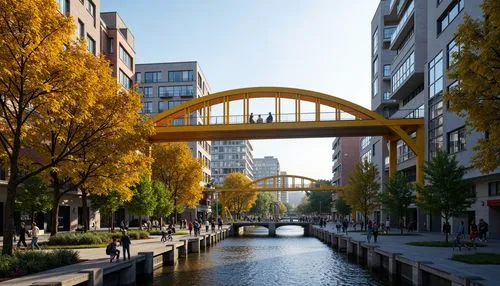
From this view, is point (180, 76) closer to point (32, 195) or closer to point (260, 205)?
point (260, 205)

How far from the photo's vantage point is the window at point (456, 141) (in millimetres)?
40625

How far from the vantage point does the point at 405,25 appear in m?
59.9

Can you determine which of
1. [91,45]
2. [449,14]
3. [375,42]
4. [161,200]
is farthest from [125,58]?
[449,14]

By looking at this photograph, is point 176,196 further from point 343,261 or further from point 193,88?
point 193,88

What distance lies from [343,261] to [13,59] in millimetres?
26637

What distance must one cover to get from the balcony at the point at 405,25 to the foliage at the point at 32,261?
4718 cm

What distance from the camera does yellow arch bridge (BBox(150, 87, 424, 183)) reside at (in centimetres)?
4978

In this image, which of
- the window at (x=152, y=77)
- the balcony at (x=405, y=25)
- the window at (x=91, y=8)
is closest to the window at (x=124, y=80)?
the window at (x=91, y=8)

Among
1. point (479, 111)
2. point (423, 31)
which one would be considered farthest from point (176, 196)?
point (479, 111)

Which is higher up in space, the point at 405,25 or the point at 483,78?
the point at 405,25

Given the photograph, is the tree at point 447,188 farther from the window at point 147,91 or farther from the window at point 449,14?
the window at point 147,91

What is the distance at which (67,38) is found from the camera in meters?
21.5

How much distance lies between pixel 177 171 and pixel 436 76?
104 ft

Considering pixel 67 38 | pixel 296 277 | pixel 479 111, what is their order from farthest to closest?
1. pixel 296 277
2. pixel 67 38
3. pixel 479 111
